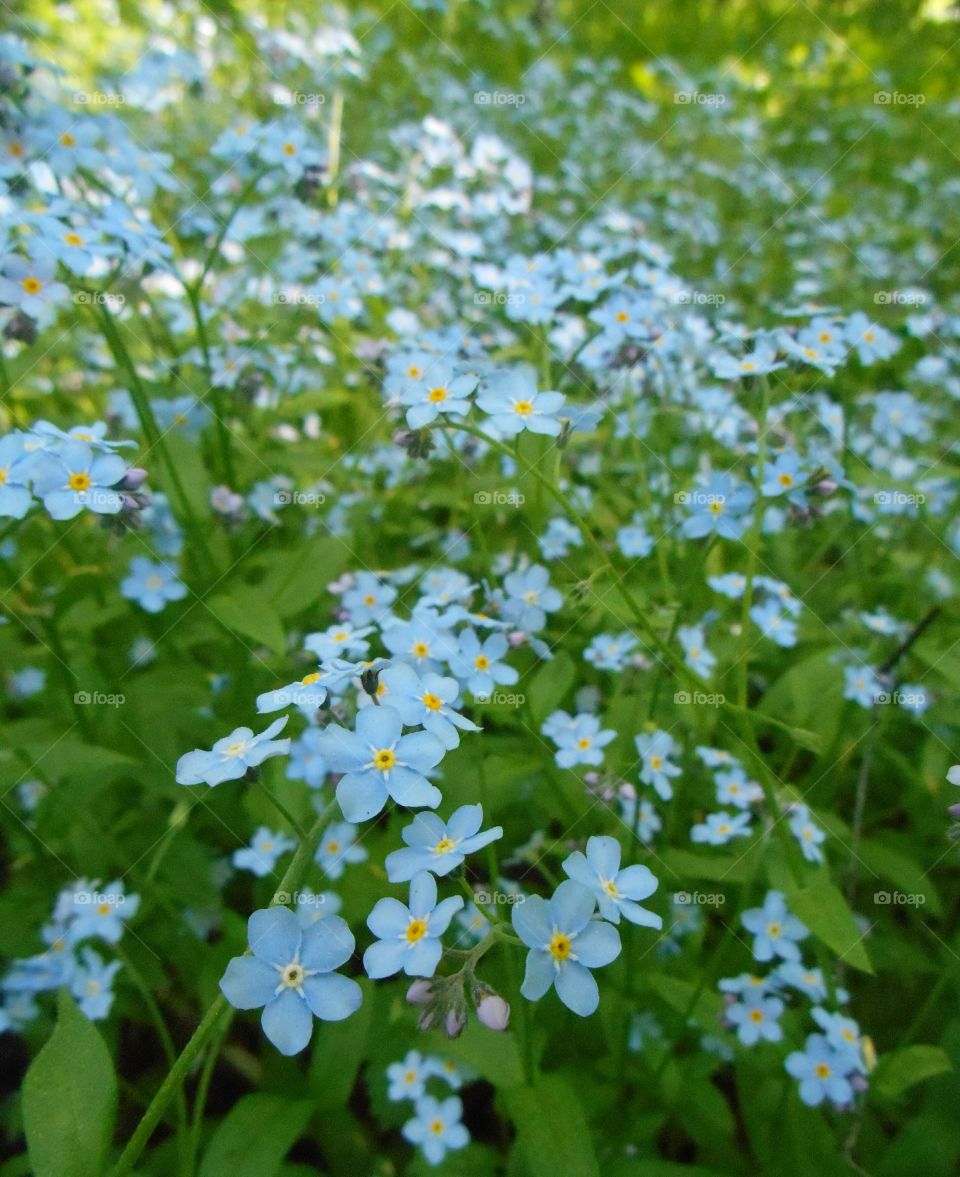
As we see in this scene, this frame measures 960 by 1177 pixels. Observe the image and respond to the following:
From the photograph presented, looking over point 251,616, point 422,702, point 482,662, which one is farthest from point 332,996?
point 251,616

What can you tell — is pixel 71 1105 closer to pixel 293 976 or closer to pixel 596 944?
pixel 293 976

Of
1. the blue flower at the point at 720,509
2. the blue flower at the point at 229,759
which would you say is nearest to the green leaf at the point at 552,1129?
the blue flower at the point at 229,759

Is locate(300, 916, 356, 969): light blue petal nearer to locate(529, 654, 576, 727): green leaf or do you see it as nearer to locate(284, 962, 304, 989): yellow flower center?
locate(284, 962, 304, 989): yellow flower center

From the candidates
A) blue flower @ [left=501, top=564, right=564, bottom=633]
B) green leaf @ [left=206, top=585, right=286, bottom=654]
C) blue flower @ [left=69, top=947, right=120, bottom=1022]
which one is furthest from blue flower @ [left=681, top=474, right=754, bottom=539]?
blue flower @ [left=69, top=947, right=120, bottom=1022]

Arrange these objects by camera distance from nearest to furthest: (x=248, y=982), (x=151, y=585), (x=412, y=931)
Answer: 1. (x=248, y=982)
2. (x=412, y=931)
3. (x=151, y=585)

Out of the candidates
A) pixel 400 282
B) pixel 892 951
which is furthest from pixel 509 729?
pixel 400 282

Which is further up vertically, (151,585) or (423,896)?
(423,896)

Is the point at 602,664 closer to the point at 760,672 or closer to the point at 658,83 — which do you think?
the point at 760,672
